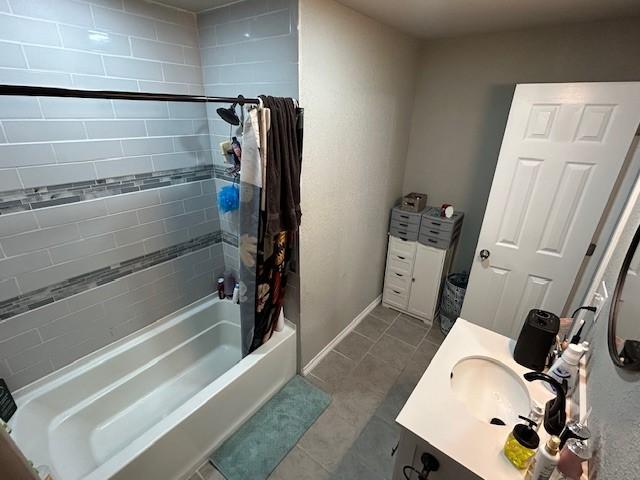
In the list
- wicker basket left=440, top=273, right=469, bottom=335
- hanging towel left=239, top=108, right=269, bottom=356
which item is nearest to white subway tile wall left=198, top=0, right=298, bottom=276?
hanging towel left=239, top=108, right=269, bottom=356

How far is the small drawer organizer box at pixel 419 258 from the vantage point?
7.76 feet

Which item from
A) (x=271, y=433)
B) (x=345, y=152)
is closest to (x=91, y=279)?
(x=271, y=433)

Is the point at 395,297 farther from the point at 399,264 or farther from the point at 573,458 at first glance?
the point at 573,458

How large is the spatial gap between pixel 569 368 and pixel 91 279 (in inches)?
86.7

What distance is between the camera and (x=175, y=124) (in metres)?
1.77

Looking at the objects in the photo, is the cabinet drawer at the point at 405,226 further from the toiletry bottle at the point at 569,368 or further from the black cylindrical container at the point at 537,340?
the toiletry bottle at the point at 569,368

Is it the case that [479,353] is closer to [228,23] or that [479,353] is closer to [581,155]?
[581,155]

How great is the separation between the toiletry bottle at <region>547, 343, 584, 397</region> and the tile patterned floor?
1.00 meters

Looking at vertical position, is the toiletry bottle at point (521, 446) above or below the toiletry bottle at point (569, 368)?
below

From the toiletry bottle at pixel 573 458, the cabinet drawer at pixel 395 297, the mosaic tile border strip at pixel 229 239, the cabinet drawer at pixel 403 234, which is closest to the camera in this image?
the toiletry bottle at pixel 573 458

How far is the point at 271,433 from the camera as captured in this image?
5.61 feet

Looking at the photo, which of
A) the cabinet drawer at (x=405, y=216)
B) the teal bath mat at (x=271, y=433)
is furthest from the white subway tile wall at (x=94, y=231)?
the cabinet drawer at (x=405, y=216)

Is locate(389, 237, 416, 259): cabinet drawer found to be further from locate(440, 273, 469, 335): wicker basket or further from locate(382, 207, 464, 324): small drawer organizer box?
locate(440, 273, 469, 335): wicker basket

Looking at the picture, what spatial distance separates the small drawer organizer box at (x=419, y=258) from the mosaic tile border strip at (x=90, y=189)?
1.64 meters
